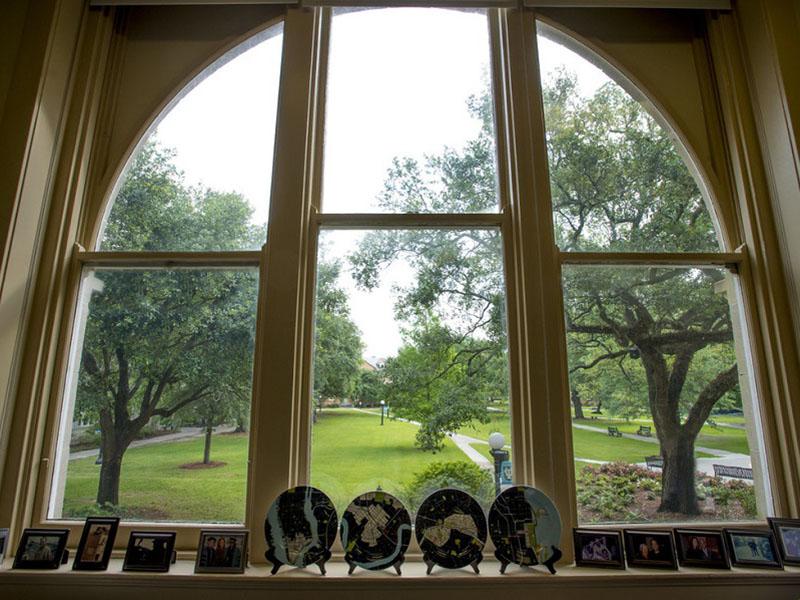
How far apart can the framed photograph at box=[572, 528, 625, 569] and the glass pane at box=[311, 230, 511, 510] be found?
1.20 ft

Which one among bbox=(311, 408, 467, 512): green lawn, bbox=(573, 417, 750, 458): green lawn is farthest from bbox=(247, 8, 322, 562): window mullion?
bbox=(573, 417, 750, 458): green lawn

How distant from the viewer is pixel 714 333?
6.70ft

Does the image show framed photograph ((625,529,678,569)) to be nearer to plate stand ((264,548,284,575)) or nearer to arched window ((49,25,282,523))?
plate stand ((264,548,284,575))

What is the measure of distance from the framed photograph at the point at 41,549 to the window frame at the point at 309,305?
173mm

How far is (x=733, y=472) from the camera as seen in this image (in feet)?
6.30

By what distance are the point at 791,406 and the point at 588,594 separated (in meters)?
1.14

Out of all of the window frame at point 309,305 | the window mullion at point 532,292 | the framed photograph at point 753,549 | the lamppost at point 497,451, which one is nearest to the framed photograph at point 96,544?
the window frame at point 309,305

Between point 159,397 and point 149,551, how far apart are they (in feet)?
2.00

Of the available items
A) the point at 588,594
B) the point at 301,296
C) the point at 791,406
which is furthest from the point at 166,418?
the point at 791,406

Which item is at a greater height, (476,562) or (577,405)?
(577,405)

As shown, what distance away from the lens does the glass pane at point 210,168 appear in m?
2.14

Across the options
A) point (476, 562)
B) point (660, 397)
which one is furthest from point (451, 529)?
point (660, 397)

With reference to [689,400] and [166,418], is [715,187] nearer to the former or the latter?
[689,400]

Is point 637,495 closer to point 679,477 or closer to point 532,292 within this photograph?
point 679,477
